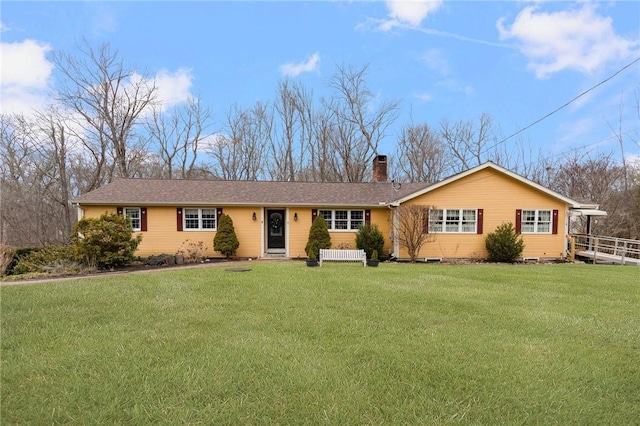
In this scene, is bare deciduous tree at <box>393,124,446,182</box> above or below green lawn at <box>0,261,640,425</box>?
above

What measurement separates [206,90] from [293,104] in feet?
24.6

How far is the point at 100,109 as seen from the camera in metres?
23.1

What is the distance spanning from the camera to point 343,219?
50.7 feet

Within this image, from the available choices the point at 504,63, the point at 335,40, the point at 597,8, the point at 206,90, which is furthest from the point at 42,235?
the point at 597,8

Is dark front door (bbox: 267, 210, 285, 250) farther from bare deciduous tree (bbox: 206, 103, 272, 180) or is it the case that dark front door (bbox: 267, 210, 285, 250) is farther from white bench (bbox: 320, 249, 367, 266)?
bare deciduous tree (bbox: 206, 103, 272, 180)

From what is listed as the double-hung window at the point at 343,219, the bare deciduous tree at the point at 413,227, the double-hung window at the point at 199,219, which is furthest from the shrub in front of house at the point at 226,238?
the bare deciduous tree at the point at 413,227

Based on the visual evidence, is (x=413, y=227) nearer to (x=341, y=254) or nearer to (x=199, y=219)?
(x=341, y=254)

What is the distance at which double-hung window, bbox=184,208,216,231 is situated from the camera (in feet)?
48.4

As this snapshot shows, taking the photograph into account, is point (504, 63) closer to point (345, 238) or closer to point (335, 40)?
point (335, 40)

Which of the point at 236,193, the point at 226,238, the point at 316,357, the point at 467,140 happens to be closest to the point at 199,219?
the point at 226,238

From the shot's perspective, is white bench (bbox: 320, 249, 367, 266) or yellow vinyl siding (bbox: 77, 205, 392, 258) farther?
yellow vinyl siding (bbox: 77, 205, 392, 258)

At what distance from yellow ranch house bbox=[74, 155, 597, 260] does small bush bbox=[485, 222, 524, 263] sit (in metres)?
0.48

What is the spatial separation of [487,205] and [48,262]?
→ 1802 cm

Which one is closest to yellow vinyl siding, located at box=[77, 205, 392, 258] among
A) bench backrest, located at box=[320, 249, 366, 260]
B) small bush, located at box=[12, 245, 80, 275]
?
small bush, located at box=[12, 245, 80, 275]
